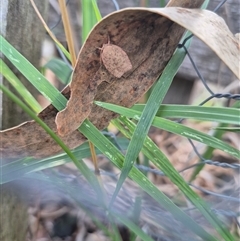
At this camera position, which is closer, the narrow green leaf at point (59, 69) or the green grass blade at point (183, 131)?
the green grass blade at point (183, 131)

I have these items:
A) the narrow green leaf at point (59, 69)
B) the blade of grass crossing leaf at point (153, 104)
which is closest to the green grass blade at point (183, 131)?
the blade of grass crossing leaf at point (153, 104)

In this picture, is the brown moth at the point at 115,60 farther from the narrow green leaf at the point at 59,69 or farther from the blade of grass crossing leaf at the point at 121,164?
the narrow green leaf at the point at 59,69

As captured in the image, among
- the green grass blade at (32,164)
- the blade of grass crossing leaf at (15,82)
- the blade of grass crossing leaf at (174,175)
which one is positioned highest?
the blade of grass crossing leaf at (15,82)

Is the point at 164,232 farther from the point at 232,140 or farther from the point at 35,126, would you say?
the point at 232,140

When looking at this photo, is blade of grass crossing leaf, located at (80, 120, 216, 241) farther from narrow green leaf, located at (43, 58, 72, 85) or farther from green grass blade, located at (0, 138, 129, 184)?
narrow green leaf, located at (43, 58, 72, 85)

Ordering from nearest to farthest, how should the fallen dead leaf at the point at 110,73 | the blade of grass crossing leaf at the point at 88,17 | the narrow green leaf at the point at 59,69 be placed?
the fallen dead leaf at the point at 110,73 < the blade of grass crossing leaf at the point at 88,17 < the narrow green leaf at the point at 59,69

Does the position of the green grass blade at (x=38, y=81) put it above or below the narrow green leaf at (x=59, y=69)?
above

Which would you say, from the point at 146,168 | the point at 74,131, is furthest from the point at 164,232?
the point at 74,131

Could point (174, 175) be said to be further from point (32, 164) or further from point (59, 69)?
point (59, 69)

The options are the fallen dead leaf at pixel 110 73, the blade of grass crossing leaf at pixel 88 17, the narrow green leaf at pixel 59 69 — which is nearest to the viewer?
the fallen dead leaf at pixel 110 73
